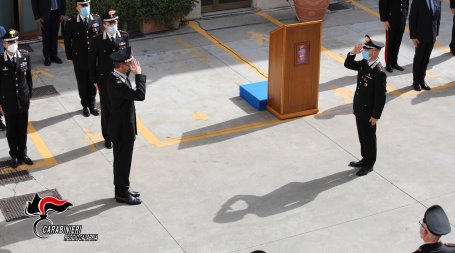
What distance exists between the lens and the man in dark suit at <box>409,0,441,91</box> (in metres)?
13.1

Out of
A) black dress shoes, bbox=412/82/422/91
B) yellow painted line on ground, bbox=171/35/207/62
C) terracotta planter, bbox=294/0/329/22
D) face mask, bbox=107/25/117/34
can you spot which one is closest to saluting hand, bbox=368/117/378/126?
black dress shoes, bbox=412/82/422/91

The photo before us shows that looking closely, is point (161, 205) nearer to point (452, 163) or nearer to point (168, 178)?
point (168, 178)

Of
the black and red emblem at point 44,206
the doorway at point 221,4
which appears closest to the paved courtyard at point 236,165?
the black and red emblem at point 44,206

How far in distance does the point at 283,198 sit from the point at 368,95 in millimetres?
1669

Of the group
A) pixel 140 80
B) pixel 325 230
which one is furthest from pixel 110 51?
pixel 325 230

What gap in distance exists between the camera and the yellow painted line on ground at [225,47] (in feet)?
46.7

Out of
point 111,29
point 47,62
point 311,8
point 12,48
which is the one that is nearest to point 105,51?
point 111,29

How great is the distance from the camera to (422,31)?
13.2 metres

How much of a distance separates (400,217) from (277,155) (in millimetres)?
2109

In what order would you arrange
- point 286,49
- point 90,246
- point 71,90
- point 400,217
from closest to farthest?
point 90,246 < point 400,217 < point 286,49 < point 71,90

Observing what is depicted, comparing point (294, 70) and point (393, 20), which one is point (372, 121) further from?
point (393, 20)

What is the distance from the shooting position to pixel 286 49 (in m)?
12.1

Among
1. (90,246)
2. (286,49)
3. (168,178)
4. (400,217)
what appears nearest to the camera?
(90,246)

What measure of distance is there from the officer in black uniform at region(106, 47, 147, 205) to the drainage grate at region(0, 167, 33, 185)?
139cm
